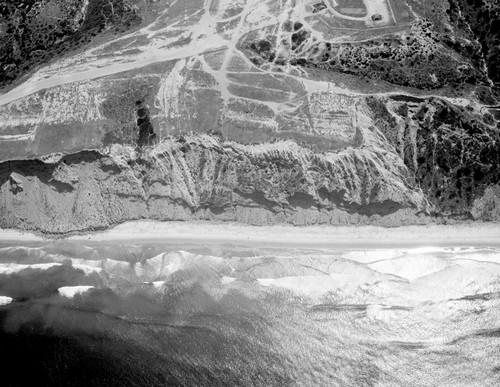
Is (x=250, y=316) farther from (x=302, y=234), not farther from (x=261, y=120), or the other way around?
(x=261, y=120)

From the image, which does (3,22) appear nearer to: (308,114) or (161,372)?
(308,114)

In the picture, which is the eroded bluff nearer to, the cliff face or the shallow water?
the cliff face

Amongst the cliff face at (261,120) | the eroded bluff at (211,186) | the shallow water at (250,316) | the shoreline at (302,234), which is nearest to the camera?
the shallow water at (250,316)

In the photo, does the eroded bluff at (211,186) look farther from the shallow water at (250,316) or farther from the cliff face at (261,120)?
the shallow water at (250,316)

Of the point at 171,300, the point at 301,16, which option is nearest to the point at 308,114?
the point at 301,16

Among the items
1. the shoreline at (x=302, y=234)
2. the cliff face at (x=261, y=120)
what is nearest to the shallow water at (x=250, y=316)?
the shoreline at (x=302, y=234)

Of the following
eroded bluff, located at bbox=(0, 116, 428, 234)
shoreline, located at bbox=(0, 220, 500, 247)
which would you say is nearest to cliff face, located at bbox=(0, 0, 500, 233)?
eroded bluff, located at bbox=(0, 116, 428, 234)

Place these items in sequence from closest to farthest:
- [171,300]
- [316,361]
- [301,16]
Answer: [316,361] < [171,300] < [301,16]
